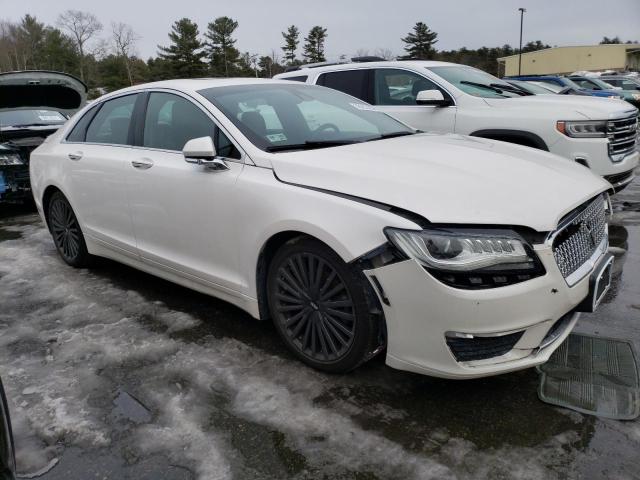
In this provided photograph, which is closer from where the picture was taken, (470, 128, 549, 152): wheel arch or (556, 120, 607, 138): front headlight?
(556, 120, 607, 138): front headlight

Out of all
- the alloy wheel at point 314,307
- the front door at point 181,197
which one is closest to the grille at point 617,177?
the alloy wheel at point 314,307

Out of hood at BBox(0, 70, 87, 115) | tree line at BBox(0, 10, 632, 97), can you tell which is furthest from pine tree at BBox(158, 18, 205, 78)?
hood at BBox(0, 70, 87, 115)

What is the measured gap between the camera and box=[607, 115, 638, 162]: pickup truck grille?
5547mm

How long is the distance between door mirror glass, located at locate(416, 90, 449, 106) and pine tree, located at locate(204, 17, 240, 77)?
67.3 metres

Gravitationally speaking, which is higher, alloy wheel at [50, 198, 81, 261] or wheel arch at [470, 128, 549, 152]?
wheel arch at [470, 128, 549, 152]

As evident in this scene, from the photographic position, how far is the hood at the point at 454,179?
247 centimetres

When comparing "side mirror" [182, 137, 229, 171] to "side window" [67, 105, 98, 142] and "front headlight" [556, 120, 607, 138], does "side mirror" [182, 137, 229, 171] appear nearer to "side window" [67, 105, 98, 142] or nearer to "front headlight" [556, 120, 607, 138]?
"side window" [67, 105, 98, 142]

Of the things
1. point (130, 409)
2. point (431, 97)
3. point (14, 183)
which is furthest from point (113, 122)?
point (14, 183)

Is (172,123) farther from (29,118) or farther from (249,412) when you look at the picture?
(29,118)

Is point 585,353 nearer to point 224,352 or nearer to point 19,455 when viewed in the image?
point 224,352

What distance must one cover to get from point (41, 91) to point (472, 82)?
6313 millimetres

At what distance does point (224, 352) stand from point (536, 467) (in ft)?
6.03

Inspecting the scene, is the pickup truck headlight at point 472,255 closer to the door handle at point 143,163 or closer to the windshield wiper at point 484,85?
the door handle at point 143,163

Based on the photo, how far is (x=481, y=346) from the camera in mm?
2461
